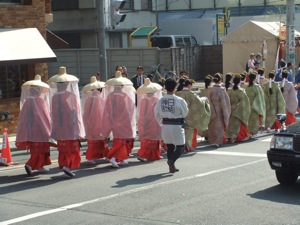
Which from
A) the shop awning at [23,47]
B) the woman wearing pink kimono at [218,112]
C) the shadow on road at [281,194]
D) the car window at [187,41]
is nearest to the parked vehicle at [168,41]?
the car window at [187,41]

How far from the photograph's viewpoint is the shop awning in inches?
692

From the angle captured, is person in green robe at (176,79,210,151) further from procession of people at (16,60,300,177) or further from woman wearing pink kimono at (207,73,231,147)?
woman wearing pink kimono at (207,73,231,147)

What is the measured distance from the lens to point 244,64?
29.5m

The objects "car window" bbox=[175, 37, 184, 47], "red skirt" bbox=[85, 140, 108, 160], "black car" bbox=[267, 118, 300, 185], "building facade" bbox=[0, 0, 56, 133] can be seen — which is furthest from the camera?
"car window" bbox=[175, 37, 184, 47]

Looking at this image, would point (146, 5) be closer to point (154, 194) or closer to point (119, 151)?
point (119, 151)

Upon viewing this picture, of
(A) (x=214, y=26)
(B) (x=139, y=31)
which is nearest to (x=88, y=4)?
(B) (x=139, y=31)

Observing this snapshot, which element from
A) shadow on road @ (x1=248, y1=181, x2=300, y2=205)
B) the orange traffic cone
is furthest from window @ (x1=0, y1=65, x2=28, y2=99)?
shadow on road @ (x1=248, y1=181, x2=300, y2=205)

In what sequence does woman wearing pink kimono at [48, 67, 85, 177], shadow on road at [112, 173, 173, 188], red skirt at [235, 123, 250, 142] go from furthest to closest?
red skirt at [235, 123, 250, 142]
woman wearing pink kimono at [48, 67, 85, 177]
shadow on road at [112, 173, 173, 188]

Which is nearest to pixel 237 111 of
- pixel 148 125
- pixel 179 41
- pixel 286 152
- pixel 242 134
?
pixel 242 134

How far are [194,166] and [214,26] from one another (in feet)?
93.1

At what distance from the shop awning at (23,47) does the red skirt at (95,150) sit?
212 inches

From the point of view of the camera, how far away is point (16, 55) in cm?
1777

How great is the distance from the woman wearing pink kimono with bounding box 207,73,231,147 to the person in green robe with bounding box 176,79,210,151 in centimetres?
71

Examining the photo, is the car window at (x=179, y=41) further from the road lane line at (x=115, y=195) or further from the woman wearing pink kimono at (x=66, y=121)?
the woman wearing pink kimono at (x=66, y=121)
